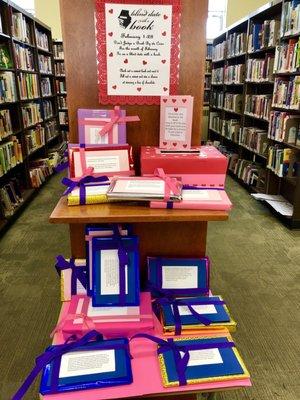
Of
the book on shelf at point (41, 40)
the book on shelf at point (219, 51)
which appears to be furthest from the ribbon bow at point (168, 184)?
the book on shelf at point (219, 51)

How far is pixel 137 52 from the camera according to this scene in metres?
1.19

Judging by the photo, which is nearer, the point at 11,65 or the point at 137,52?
the point at 137,52

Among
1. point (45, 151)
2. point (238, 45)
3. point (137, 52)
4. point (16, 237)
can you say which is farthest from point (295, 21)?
point (45, 151)

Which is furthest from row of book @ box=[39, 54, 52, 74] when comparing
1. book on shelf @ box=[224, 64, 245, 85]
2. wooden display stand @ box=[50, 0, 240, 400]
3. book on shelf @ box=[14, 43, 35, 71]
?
wooden display stand @ box=[50, 0, 240, 400]

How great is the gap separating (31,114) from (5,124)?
0.95m

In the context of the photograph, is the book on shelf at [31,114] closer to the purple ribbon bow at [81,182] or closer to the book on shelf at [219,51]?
the book on shelf at [219,51]

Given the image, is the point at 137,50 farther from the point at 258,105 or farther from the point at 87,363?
the point at 258,105

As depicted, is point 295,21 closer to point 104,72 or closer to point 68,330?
point 104,72

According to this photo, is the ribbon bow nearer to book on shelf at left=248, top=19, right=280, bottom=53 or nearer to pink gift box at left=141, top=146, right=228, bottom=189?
pink gift box at left=141, top=146, right=228, bottom=189

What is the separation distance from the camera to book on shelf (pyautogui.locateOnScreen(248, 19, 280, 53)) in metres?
3.62

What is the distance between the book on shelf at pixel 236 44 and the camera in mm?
4576

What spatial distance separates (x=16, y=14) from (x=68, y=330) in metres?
3.81

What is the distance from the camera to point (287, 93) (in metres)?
3.34

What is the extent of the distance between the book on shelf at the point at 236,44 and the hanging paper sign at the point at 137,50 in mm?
3827
